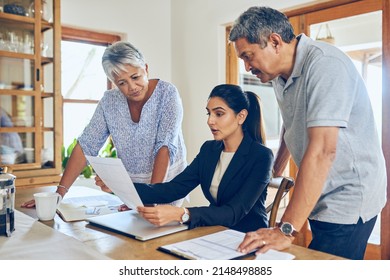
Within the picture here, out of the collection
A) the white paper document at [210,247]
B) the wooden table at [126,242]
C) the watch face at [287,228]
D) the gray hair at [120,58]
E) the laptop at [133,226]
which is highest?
the gray hair at [120,58]

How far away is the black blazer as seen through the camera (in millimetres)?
1275

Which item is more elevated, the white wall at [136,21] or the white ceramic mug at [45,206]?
the white wall at [136,21]

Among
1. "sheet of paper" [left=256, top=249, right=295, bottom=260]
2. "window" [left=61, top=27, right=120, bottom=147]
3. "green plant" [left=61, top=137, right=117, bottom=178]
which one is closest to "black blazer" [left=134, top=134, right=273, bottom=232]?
"sheet of paper" [left=256, top=249, right=295, bottom=260]

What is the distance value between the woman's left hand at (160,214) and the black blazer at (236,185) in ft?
0.53

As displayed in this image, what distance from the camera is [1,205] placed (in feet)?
3.27

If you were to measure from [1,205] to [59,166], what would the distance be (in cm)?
176

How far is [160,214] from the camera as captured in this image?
1.07 meters

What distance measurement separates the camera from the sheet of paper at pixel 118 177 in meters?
1.03

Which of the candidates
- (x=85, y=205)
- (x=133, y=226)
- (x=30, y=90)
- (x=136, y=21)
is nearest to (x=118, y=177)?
(x=133, y=226)

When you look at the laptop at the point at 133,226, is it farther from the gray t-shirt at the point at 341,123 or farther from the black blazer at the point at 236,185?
the gray t-shirt at the point at 341,123

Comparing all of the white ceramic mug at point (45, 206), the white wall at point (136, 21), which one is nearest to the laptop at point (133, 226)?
the white ceramic mug at point (45, 206)

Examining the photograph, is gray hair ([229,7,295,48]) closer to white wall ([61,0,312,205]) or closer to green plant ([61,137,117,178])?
white wall ([61,0,312,205])
